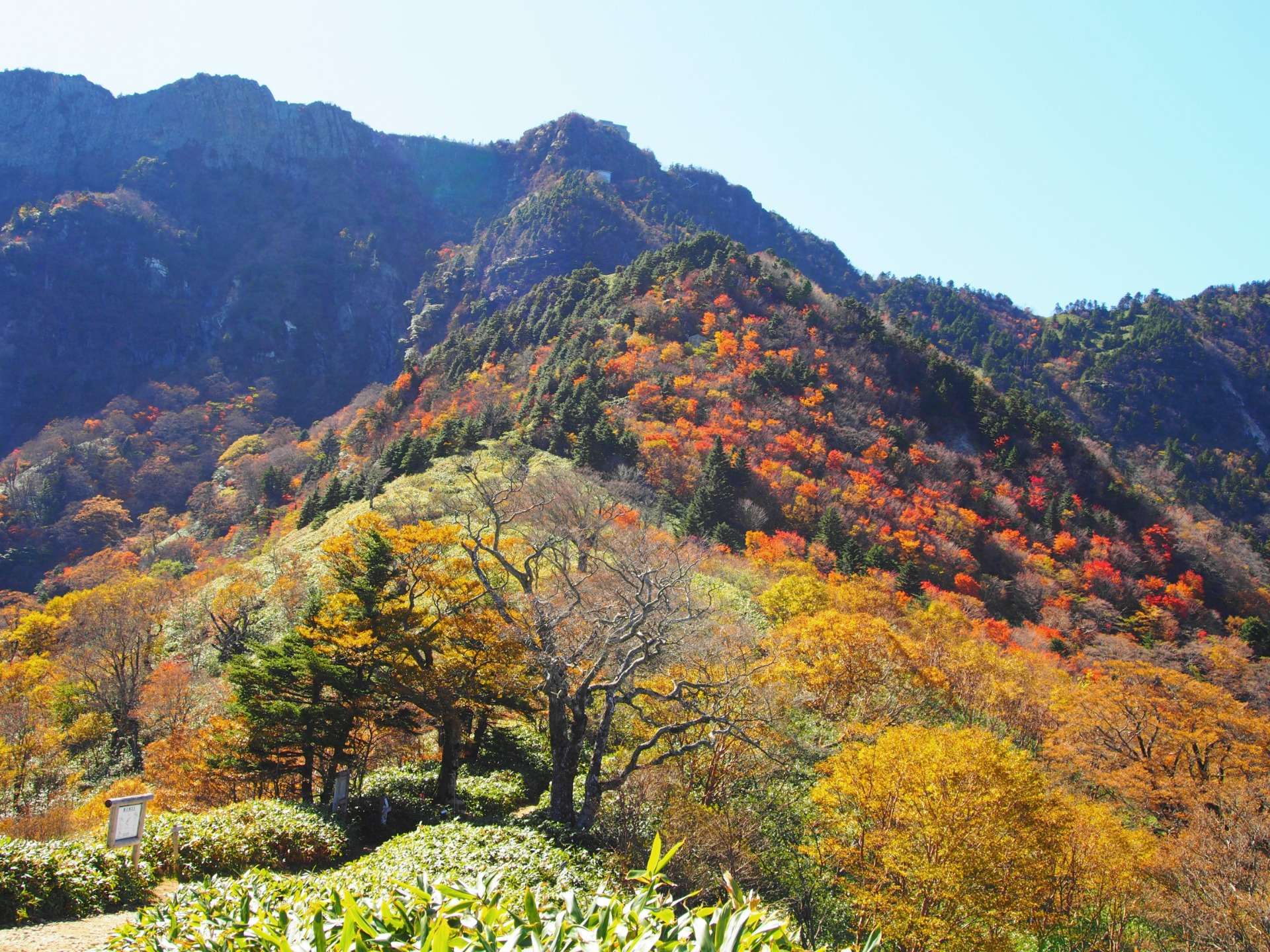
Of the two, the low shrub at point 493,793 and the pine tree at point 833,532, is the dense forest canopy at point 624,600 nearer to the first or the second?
the low shrub at point 493,793

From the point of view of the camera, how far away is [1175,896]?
15594mm

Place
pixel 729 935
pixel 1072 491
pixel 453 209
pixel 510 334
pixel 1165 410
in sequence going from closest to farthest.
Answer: pixel 729 935, pixel 1072 491, pixel 510 334, pixel 1165 410, pixel 453 209

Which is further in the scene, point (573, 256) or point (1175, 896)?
point (573, 256)

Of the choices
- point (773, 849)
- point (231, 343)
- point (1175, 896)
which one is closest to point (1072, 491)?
point (1175, 896)

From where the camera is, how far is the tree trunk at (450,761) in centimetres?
1655

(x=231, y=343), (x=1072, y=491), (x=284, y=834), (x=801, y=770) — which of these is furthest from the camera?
(x=231, y=343)

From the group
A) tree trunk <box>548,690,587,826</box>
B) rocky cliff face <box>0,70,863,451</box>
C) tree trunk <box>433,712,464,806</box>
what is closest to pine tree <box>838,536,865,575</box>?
tree trunk <box>433,712,464,806</box>

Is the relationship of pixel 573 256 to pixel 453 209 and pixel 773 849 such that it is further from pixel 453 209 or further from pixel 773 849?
pixel 773 849

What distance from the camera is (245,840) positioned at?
39.3 feet

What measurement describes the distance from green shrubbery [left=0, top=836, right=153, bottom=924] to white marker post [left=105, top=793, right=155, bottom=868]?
21cm

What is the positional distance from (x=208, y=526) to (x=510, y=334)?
37202 mm

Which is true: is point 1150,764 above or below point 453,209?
below

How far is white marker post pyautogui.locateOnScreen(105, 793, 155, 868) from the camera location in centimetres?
958

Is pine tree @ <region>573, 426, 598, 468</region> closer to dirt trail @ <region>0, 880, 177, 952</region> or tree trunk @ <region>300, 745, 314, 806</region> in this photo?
tree trunk @ <region>300, 745, 314, 806</region>
